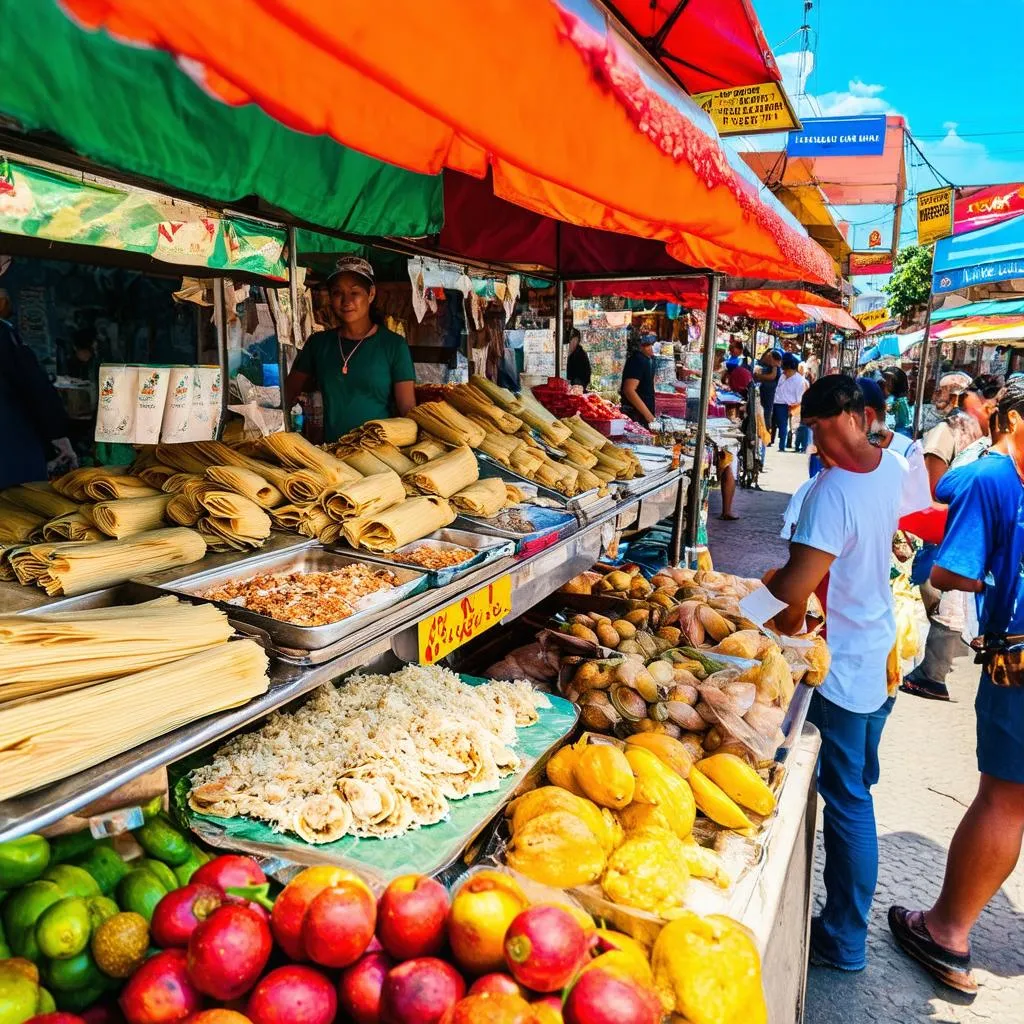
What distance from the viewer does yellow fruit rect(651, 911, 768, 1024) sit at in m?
1.38

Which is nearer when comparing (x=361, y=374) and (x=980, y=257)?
(x=361, y=374)

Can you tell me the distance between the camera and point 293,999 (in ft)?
3.64

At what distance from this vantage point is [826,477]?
289 cm

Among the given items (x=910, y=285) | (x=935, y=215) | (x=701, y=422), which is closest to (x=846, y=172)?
(x=935, y=215)

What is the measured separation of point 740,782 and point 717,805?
0.12 metres

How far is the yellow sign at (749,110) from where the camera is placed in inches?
248

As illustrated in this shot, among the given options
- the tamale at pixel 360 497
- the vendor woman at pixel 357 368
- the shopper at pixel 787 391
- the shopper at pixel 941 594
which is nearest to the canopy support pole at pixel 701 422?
the shopper at pixel 941 594

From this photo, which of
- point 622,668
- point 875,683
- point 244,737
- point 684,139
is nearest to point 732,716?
point 622,668

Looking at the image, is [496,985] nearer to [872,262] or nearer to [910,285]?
[872,262]

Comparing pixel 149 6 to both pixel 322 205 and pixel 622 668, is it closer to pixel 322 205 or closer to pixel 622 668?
pixel 622 668

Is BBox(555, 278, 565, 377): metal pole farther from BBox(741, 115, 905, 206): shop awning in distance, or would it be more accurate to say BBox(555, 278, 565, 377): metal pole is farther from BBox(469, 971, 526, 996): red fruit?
BBox(741, 115, 905, 206): shop awning in distance

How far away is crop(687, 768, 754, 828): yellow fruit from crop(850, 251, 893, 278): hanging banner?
53.1ft

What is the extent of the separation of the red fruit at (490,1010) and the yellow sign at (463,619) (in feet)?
3.54

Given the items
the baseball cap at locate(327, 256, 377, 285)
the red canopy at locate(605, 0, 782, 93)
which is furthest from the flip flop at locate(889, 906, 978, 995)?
the baseball cap at locate(327, 256, 377, 285)
